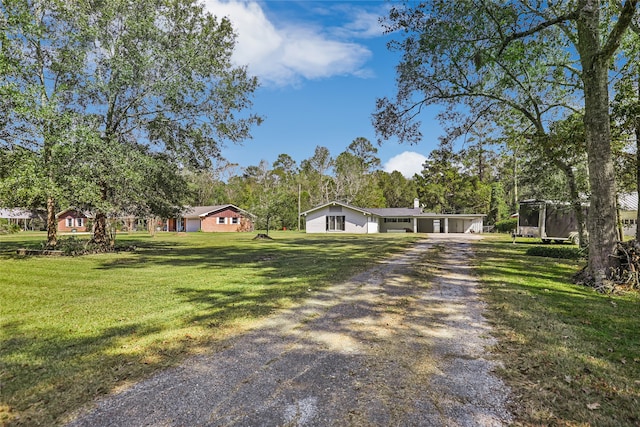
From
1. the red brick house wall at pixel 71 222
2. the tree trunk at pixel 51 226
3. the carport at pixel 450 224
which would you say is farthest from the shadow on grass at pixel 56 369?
the red brick house wall at pixel 71 222

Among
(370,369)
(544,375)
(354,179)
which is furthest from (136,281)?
(354,179)

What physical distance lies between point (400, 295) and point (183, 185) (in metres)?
13.7

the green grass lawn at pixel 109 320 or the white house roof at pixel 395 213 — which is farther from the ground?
A: the white house roof at pixel 395 213

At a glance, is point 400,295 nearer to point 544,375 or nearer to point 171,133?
point 544,375

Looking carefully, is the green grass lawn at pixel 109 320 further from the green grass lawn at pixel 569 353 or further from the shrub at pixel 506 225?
the shrub at pixel 506 225

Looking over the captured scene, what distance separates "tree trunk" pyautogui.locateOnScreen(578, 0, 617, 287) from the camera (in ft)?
25.2

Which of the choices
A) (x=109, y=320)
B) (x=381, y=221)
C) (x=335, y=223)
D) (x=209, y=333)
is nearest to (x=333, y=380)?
(x=209, y=333)

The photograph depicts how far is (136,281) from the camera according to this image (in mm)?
8375

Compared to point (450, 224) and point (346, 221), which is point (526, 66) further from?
point (450, 224)

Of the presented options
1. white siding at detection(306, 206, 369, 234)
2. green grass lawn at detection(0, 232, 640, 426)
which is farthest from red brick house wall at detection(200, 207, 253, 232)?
green grass lawn at detection(0, 232, 640, 426)

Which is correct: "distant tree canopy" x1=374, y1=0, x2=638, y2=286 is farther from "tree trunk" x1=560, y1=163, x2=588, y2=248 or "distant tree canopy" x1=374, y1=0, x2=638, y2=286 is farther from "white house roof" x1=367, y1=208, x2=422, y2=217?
"white house roof" x1=367, y1=208, x2=422, y2=217

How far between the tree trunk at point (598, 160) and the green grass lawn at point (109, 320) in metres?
→ 5.52

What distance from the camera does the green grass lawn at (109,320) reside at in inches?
122

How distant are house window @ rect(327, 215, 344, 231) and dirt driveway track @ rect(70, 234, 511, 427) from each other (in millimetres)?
33578
